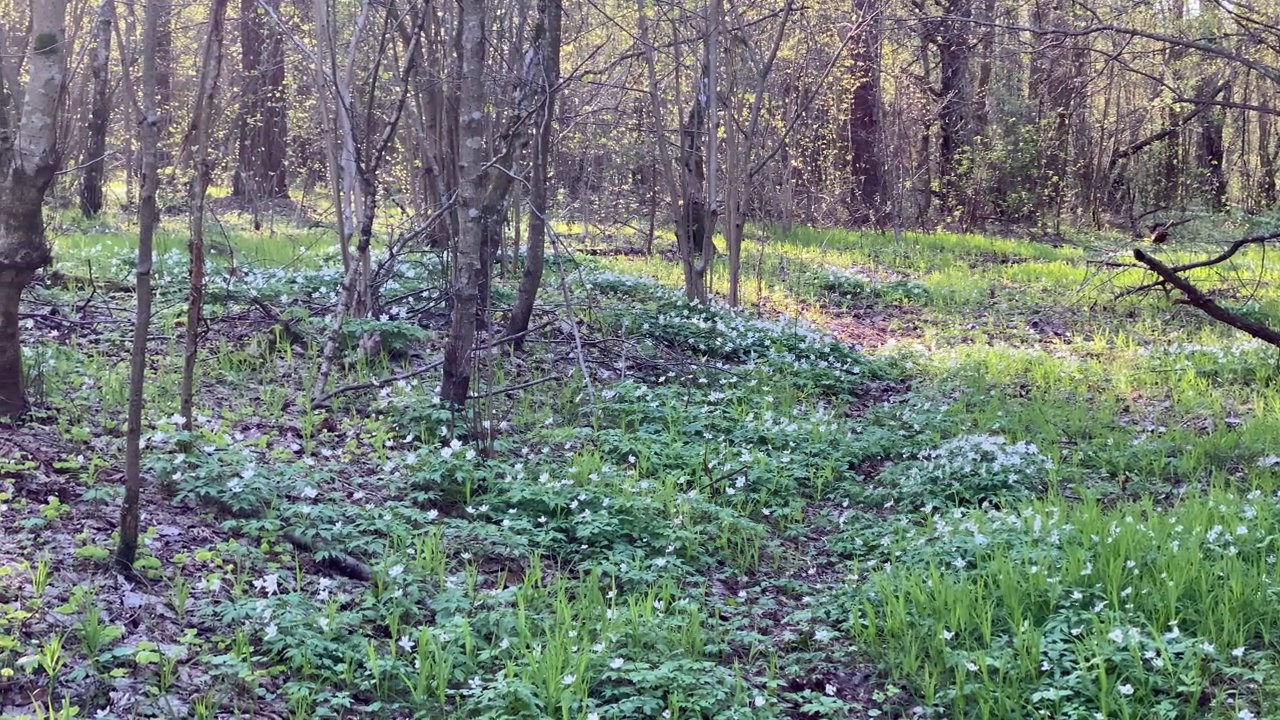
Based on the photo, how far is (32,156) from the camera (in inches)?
182

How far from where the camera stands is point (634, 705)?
3506mm

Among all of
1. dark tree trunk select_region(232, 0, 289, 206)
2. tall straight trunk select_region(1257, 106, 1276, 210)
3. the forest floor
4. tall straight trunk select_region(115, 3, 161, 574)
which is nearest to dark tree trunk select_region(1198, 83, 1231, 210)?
tall straight trunk select_region(1257, 106, 1276, 210)

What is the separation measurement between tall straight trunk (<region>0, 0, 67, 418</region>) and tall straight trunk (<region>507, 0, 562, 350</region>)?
2733 mm

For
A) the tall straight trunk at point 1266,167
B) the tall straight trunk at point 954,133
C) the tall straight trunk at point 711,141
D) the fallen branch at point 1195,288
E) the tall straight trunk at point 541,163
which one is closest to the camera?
the fallen branch at point 1195,288

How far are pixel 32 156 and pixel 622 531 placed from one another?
328 centimetres

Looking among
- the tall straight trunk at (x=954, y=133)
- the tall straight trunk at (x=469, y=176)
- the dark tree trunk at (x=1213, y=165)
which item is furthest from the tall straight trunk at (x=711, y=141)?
the dark tree trunk at (x=1213, y=165)

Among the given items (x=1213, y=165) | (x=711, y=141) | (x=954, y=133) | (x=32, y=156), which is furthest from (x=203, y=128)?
(x=1213, y=165)

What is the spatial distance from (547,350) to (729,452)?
266cm

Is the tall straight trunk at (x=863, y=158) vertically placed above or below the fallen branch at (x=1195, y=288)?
above

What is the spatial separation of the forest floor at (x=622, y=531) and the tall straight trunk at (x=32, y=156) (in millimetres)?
854

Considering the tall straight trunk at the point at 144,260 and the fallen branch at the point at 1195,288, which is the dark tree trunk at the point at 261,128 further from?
the fallen branch at the point at 1195,288

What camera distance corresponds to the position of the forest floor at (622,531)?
3598 mm

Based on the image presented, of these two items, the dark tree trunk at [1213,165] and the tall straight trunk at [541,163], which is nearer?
the tall straight trunk at [541,163]

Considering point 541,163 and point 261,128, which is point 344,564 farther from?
point 261,128
